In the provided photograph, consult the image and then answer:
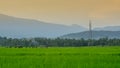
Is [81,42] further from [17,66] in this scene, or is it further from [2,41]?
[17,66]

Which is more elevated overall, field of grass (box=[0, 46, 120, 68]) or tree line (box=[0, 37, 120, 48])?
tree line (box=[0, 37, 120, 48])

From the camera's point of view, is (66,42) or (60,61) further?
(66,42)

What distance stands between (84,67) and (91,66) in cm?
20

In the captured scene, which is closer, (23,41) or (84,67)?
(84,67)

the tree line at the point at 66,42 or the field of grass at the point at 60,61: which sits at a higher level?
the tree line at the point at 66,42

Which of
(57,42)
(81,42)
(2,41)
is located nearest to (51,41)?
(57,42)

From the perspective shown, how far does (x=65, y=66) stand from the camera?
29.0ft

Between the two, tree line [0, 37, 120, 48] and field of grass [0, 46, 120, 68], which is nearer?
field of grass [0, 46, 120, 68]

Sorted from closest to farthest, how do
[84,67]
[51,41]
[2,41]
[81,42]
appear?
[84,67], [81,42], [51,41], [2,41]

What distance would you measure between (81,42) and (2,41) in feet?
50.5

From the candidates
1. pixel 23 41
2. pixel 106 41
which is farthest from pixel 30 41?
pixel 106 41

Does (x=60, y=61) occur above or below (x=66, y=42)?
below

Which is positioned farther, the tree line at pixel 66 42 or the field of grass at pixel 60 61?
the tree line at pixel 66 42

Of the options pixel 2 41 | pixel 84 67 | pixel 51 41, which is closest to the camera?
pixel 84 67
